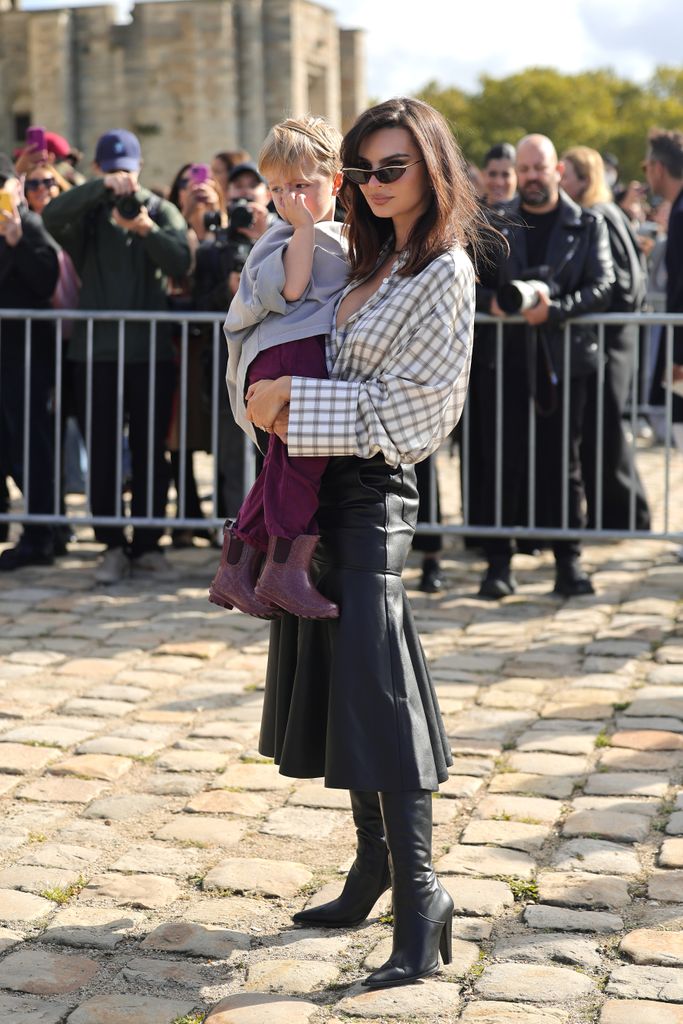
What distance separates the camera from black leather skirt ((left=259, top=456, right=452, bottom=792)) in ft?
10.7

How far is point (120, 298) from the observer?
7730 millimetres

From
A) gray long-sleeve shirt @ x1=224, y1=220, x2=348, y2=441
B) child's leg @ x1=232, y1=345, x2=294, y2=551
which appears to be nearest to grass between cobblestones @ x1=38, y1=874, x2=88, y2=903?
child's leg @ x1=232, y1=345, x2=294, y2=551

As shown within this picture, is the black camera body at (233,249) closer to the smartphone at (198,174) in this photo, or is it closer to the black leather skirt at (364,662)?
the smartphone at (198,174)

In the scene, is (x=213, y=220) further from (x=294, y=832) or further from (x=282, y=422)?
(x=282, y=422)

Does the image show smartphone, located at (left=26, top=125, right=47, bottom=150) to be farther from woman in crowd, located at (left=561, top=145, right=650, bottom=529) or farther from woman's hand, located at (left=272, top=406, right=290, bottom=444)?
woman's hand, located at (left=272, top=406, right=290, bottom=444)

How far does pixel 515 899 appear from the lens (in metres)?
3.72

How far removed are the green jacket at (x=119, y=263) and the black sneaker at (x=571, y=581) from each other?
235 centimetres

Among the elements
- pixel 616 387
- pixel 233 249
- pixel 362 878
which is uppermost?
pixel 233 249

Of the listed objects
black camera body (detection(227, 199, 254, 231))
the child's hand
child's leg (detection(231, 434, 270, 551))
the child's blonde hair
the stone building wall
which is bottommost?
child's leg (detection(231, 434, 270, 551))

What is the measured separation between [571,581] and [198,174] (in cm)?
344

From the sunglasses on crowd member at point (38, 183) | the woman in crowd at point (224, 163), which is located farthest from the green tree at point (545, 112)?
the sunglasses on crowd member at point (38, 183)

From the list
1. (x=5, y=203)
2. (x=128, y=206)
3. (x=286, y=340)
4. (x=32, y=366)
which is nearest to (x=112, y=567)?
(x=32, y=366)

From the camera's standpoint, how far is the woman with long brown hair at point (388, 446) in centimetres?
320

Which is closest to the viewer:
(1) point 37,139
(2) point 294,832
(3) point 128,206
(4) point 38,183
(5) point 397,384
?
(5) point 397,384
